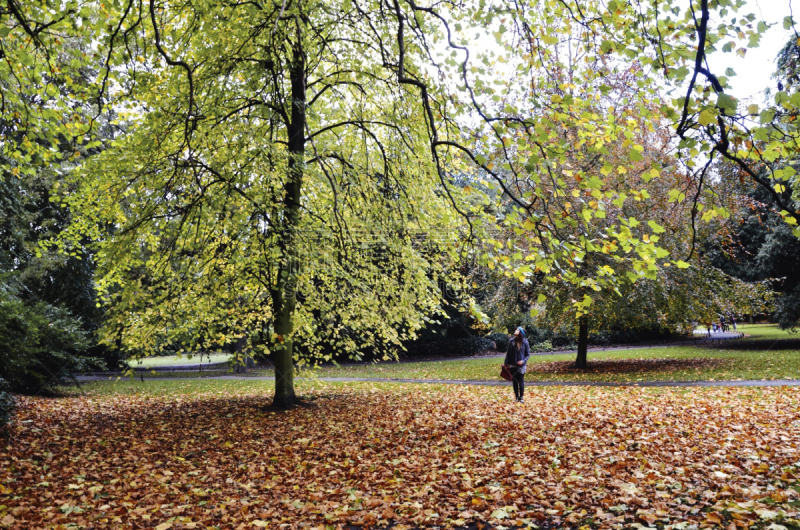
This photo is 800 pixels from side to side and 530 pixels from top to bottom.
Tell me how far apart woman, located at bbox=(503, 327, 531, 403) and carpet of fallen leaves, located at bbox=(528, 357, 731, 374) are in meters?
6.99

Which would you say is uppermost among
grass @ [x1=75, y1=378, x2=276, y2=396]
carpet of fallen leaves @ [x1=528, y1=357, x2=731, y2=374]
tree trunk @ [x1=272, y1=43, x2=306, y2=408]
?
tree trunk @ [x1=272, y1=43, x2=306, y2=408]

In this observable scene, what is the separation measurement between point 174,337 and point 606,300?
38.0ft

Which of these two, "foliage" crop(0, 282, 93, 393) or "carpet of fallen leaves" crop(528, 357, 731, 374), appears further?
"carpet of fallen leaves" crop(528, 357, 731, 374)

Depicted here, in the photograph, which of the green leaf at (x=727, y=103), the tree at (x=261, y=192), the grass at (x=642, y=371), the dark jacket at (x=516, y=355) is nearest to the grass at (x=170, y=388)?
the grass at (x=642, y=371)

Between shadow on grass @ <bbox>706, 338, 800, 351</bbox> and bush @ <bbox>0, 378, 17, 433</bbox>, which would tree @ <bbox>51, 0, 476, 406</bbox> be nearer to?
bush @ <bbox>0, 378, 17, 433</bbox>

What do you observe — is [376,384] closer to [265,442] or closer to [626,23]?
[265,442]

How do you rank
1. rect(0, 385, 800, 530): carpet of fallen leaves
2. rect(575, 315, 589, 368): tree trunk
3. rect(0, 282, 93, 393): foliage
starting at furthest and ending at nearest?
1. rect(575, 315, 589, 368): tree trunk
2. rect(0, 282, 93, 393): foliage
3. rect(0, 385, 800, 530): carpet of fallen leaves

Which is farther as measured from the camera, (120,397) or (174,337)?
(120,397)

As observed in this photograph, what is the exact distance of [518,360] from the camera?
10.9 meters

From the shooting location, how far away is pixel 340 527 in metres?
4.41

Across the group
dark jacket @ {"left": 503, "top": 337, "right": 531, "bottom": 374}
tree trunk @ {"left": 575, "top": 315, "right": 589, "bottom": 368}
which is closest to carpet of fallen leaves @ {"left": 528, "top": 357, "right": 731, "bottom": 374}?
tree trunk @ {"left": 575, "top": 315, "right": 589, "bottom": 368}

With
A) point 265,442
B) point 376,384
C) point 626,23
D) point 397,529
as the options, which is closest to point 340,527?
point 397,529

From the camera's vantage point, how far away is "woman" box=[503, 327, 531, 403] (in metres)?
10.8

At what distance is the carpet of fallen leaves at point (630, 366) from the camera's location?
1652cm
